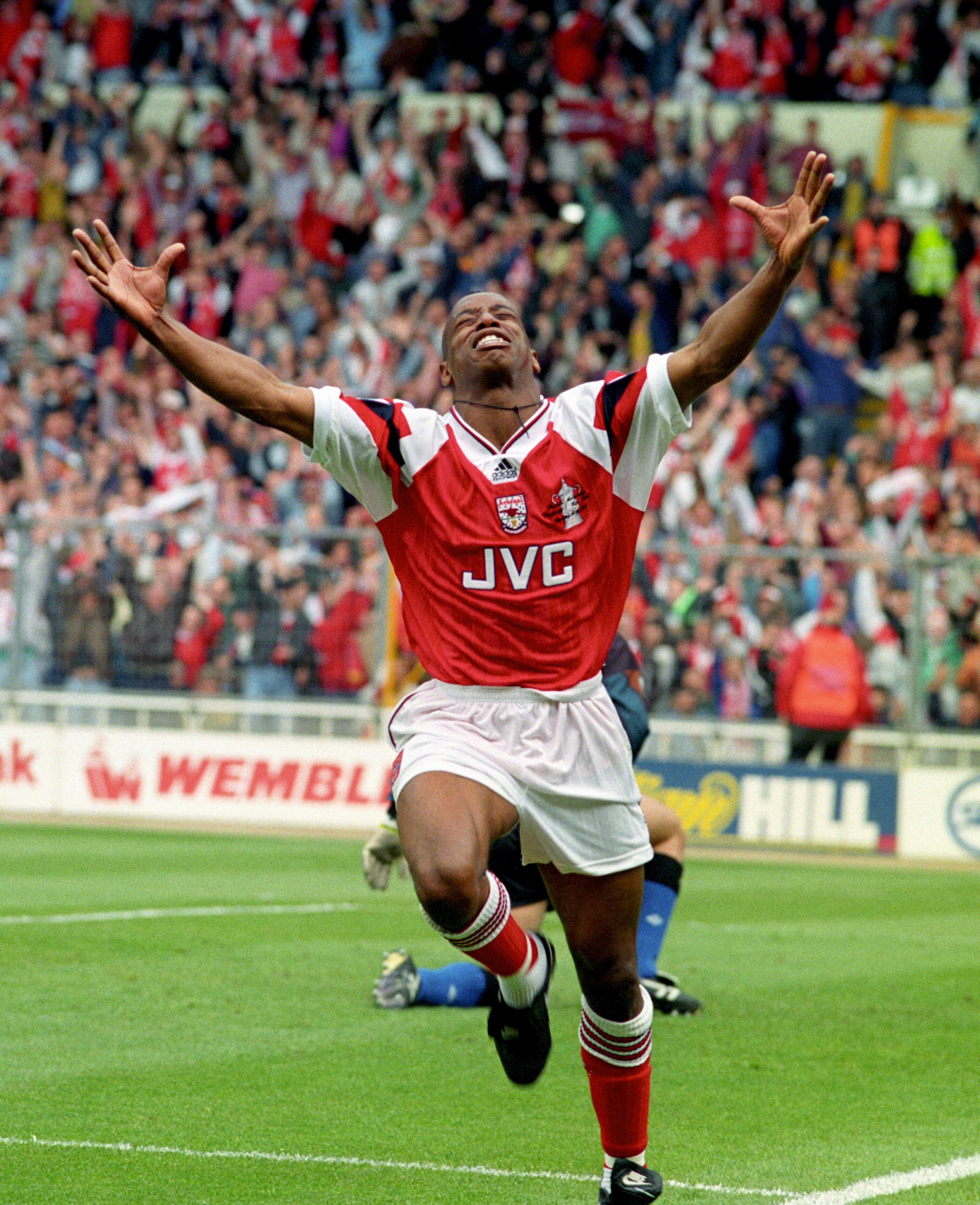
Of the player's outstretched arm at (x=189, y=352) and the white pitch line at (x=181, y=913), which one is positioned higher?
the player's outstretched arm at (x=189, y=352)

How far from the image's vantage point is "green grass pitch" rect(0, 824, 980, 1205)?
5.42 meters

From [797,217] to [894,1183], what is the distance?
2.56 m

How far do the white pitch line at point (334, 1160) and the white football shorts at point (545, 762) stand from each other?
0.93 metres

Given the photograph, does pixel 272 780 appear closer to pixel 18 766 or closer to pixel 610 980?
pixel 18 766

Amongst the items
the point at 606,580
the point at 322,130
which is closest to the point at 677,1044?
the point at 606,580

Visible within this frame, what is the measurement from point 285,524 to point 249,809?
3070 mm

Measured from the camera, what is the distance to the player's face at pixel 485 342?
5.30m

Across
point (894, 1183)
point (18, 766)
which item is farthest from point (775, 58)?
point (894, 1183)

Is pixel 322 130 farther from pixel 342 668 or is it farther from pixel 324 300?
pixel 342 668

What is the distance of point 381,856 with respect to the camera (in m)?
8.20

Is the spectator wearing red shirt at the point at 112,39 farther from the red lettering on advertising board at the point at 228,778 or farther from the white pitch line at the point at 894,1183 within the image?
the white pitch line at the point at 894,1183

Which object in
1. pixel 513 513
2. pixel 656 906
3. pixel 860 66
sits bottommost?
pixel 656 906

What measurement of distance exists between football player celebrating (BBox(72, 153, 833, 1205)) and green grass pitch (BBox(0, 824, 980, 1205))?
0.56 metres

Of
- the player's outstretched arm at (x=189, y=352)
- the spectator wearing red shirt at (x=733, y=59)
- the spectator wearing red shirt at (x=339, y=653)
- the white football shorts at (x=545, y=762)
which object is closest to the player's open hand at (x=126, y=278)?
the player's outstretched arm at (x=189, y=352)
